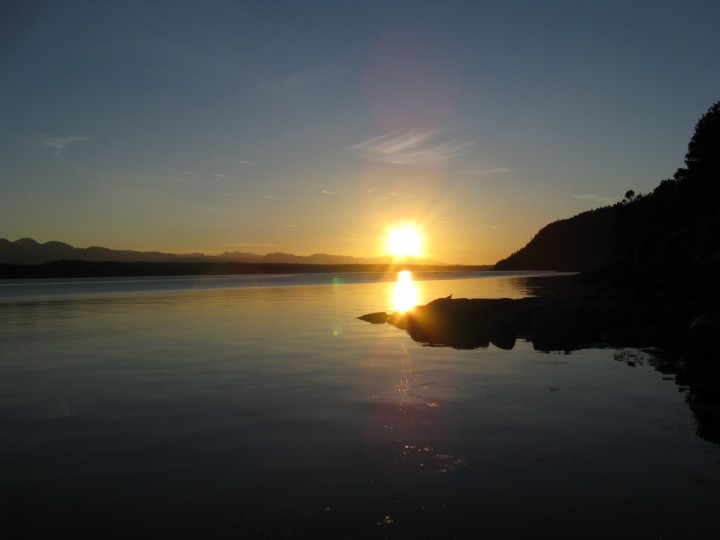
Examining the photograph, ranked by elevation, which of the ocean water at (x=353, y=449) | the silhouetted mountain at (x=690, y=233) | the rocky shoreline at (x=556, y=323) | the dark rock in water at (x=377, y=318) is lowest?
the ocean water at (x=353, y=449)

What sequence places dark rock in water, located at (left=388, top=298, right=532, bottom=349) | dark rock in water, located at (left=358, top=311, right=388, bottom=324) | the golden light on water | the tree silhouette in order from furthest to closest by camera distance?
the tree silhouette
the golden light on water
dark rock in water, located at (left=358, top=311, right=388, bottom=324)
dark rock in water, located at (left=388, top=298, right=532, bottom=349)

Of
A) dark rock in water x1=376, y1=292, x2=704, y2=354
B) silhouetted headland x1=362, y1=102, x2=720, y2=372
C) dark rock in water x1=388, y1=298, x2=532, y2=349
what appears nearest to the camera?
silhouetted headland x1=362, y1=102, x2=720, y2=372

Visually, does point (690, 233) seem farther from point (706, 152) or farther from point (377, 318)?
point (377, 318)

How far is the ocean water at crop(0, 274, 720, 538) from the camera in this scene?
6102 millimetres

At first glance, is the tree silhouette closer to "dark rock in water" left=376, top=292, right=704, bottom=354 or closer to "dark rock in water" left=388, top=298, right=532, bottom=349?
"dark rock in water" left=376, top=292, right=704, bottom=354

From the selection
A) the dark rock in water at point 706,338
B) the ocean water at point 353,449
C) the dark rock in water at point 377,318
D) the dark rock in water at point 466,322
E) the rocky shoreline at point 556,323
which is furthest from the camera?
the dark rock in water at point 377,318

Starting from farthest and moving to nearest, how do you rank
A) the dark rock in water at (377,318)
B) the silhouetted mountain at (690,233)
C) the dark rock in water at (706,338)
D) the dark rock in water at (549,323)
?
the silhouetted mountain at (690,233), the dark rock in water at (377,318), the dark rock in water at (549,323), the dark rock in water at (706,338)

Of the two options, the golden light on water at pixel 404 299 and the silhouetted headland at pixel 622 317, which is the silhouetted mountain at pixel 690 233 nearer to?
the silhouetted headland at pixel 622 317

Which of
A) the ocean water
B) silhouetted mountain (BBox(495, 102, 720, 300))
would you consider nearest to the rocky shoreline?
the ocean water

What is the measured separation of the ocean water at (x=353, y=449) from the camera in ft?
20.0

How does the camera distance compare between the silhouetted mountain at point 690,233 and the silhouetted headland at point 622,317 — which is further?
the silhouetted mountain at point 690,233

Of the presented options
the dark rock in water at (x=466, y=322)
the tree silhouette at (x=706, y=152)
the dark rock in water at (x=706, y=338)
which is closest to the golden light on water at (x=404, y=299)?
the dark rock in water at (x=466, y=322)

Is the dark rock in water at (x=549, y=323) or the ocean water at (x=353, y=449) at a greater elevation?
the dark rock in water at (x=549, y=323)

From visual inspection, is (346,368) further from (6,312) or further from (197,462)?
(6,312)
